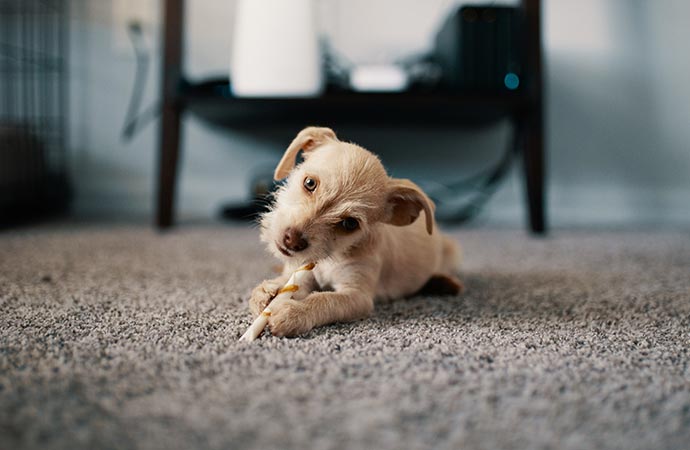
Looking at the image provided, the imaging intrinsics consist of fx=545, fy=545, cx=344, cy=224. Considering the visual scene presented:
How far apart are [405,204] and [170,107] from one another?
1048 millimetres

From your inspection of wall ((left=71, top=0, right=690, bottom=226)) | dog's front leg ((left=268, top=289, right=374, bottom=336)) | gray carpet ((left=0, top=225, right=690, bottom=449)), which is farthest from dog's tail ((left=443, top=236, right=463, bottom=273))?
wall ((left=71, top=0, right=690, bottom=226))

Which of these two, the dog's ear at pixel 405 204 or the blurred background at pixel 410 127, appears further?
the blurred background at pixel 410 127

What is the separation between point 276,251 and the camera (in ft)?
2.48

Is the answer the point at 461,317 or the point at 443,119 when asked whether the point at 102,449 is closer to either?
the point at 461,317

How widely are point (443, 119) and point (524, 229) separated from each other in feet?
1.62

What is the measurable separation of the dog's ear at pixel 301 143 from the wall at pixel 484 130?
1312 millimetres

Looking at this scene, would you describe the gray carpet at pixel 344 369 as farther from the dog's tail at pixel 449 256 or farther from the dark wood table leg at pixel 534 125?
the dark wood table leg at pixel 534 125

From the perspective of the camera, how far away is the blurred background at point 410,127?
7.23 ft

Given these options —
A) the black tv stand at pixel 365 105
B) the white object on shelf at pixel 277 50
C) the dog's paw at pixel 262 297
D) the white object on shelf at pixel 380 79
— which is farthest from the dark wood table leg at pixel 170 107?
the dog's paw at pixel 262 297

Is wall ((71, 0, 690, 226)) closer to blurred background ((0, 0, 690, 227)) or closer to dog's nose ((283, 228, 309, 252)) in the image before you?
blurred background ((0, 0, 690, 227))

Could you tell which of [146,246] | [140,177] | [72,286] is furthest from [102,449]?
[140,177]

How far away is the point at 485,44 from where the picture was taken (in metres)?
1.78

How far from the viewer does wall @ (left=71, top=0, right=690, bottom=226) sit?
2213mm

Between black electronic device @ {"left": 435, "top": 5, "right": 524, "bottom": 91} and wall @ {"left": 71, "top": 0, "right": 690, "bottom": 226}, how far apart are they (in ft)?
1.43
